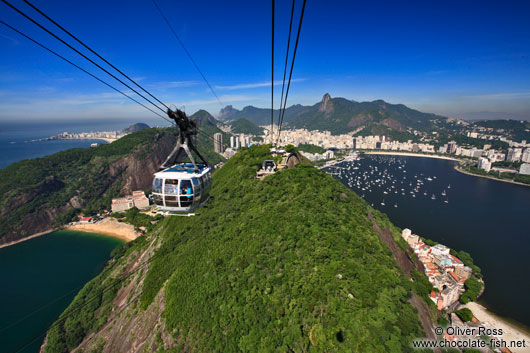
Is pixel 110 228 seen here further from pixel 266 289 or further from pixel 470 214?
pixel 470 214

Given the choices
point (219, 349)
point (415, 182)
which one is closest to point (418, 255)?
point (219, 349)

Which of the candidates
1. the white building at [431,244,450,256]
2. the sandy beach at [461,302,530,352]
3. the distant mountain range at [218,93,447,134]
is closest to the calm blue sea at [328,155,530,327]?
the sandy beach at [461,302,530,352]

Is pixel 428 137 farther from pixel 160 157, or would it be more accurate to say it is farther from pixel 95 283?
pixel 95 283

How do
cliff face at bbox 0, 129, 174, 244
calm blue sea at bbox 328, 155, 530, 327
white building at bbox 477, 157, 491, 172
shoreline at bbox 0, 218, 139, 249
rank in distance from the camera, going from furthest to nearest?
white building at bbox 477, 157, 491, 172
cliff face at bbox 0, 129, 174, 244
shoreline at bbox 0, 218, 139, 249
calm blue sea at bbox 328, 155, 530, 327

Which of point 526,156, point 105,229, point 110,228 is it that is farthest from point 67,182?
point 526,156

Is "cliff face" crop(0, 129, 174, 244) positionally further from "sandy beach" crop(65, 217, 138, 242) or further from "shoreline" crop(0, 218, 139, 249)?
"sandy beach" crop(65, 217, 138, 242)

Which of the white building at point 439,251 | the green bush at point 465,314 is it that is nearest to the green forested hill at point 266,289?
the green bush at point 465,314
